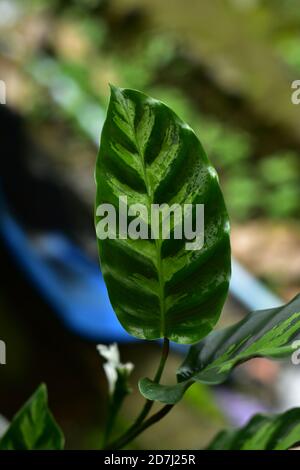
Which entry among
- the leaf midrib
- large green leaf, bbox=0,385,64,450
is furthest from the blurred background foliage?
the leaf midrib

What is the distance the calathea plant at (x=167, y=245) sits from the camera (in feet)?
1.17

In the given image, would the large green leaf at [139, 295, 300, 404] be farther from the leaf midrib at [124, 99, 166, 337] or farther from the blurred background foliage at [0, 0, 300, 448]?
the blurred background foliage at [0, 0, 300, 448]

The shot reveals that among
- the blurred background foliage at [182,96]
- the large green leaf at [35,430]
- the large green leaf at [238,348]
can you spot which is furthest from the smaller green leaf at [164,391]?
the blurred background foliage at [182,96]

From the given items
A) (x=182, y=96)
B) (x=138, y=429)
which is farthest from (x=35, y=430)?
(x=182, y=96)

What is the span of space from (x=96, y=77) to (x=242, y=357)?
1876mm

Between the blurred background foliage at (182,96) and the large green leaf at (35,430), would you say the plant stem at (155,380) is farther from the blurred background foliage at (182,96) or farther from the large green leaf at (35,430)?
the blurred background foliage at (182,96)

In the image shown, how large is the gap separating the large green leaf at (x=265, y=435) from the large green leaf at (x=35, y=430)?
0.30 feet

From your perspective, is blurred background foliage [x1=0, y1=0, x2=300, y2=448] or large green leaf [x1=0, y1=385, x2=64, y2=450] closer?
large green leaf [x1=0, y1=385, x2=64, y2=450]

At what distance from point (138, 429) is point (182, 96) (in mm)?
1782

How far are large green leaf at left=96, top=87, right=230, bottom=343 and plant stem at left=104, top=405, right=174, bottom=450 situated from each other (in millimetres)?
36

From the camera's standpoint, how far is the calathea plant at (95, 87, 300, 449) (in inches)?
14.0

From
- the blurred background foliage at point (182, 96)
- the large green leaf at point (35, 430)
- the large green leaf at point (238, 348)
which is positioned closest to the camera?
the large green leaf at point (238, 348)

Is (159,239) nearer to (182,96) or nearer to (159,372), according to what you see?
(159,372)

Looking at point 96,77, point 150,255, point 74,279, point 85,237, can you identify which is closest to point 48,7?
point 96,77
